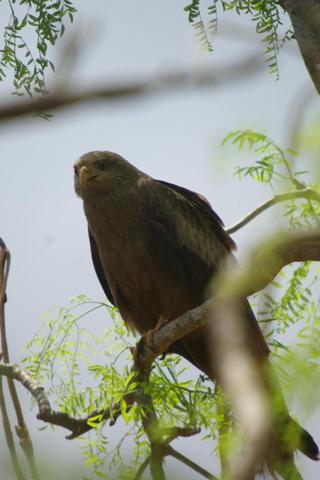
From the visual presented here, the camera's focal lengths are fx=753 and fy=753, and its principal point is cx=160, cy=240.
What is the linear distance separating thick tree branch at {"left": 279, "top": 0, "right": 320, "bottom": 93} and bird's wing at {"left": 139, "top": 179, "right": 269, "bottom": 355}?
5.92 feet

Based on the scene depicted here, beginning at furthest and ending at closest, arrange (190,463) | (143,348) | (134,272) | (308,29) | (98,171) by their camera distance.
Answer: (98,171), (134,272), (143,348), (308,29), (190,463)

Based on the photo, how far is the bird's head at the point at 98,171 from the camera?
5863 mm

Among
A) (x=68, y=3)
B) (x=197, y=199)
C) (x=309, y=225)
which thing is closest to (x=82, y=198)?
(x=197, y=199)

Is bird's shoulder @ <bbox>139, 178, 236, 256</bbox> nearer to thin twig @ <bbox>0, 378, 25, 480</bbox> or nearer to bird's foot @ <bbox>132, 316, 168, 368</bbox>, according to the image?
bird's foot @ <bbox>132, 316, 168, 368</bbox>

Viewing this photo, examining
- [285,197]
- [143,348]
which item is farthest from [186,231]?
[285,197]

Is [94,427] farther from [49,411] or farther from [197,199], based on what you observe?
[197,199]

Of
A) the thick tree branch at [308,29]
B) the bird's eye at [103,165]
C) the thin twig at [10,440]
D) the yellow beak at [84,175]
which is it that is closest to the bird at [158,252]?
the yellow beak at [84,175]

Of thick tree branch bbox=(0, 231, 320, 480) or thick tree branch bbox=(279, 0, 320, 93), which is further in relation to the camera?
thick tree branch bbox=(279, 0, 320, 93)

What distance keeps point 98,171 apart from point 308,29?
101 inches

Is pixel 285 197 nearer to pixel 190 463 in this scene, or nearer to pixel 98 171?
pixel 190 463

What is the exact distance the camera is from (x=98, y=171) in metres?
6.03

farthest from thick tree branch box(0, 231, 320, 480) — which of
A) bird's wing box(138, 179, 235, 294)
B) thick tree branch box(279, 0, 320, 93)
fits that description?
thick tree branch box(279, 0, 320, 93)

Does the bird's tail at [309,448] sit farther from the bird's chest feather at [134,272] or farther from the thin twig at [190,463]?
the bird's chest feather at [134,272]

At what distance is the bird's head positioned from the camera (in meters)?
5.86
